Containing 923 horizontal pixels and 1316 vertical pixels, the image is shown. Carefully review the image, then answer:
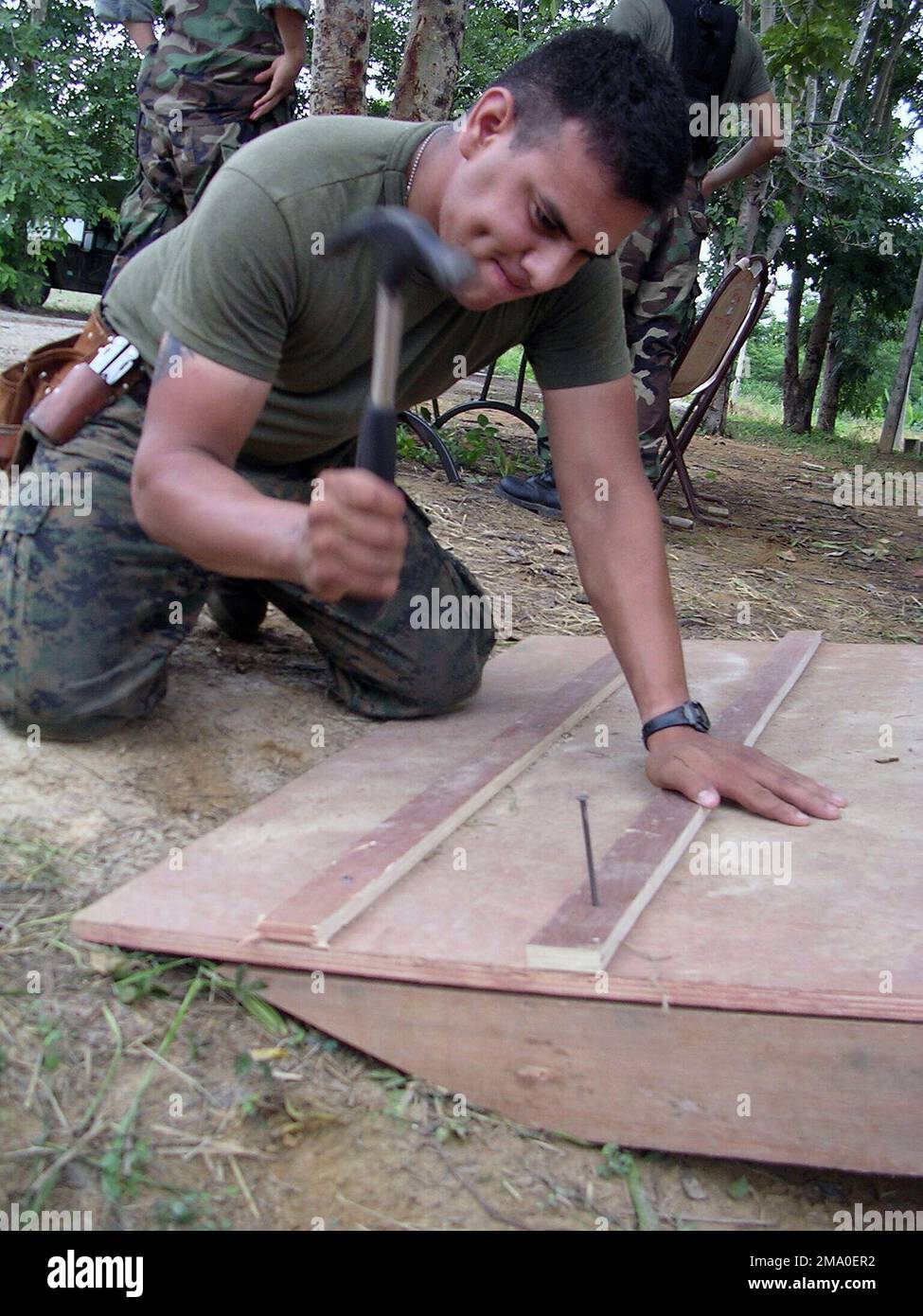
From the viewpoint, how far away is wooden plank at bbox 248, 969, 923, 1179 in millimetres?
1670

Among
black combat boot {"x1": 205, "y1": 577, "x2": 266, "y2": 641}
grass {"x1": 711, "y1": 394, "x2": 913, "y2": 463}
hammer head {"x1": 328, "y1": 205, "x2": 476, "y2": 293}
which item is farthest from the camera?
grass {"x1": 711, "y1": 394, "x2": 913, "y2": 463}

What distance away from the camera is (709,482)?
25.1 feet

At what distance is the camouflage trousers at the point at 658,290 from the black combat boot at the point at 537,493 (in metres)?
0.43

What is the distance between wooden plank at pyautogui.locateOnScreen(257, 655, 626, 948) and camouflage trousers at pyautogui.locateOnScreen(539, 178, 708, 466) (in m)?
2.18

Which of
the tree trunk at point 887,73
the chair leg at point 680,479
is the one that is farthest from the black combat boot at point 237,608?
the tree trunk at point 887,73

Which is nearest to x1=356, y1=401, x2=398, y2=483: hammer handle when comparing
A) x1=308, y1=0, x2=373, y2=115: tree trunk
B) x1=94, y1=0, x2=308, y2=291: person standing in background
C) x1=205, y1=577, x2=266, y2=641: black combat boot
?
x1=205, y1=577, x2=266, y2=641: black combat boot

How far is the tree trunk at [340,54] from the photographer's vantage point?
479cm

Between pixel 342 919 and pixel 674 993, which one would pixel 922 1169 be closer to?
pixel 674 993

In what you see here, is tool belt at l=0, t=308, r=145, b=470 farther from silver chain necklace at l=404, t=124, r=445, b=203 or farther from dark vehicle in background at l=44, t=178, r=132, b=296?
dark vehicle in background at l=44, t=178, r=132, b=296

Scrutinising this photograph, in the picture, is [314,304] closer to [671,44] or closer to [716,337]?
[671,44]

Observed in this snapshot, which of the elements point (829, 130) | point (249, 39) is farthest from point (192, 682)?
point (829, 130)

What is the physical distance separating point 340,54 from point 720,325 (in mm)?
1977

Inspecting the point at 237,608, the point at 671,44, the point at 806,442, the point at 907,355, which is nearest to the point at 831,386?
the point at 806,442

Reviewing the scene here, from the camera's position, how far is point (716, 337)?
5586 mm
